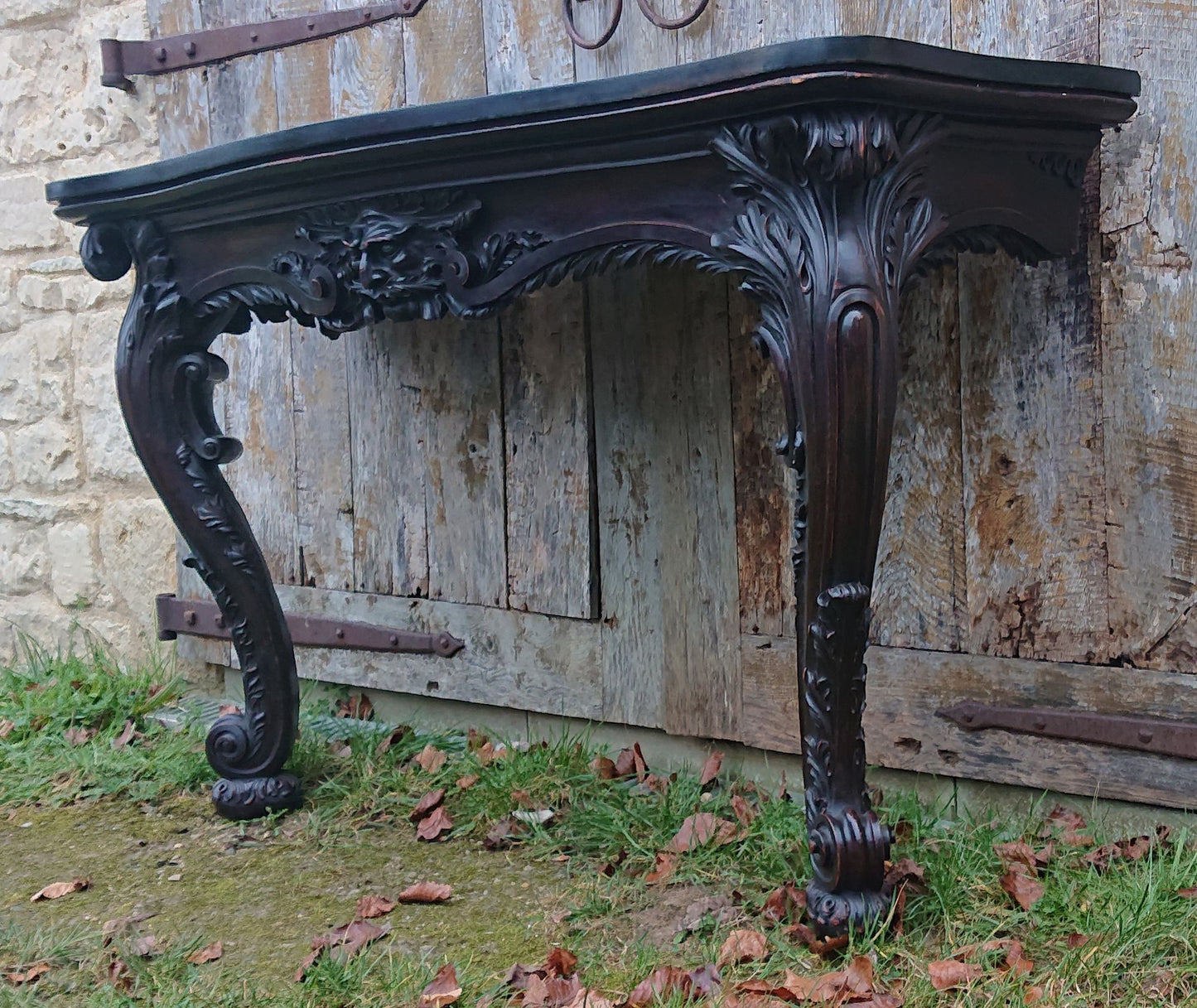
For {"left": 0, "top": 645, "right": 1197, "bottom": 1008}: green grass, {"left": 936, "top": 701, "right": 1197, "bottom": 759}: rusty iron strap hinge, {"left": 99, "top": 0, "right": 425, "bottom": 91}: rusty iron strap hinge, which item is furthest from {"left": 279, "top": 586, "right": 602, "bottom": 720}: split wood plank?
{"left": 99, "top": 0, "right": 425, "bottom": 91}: rusty iron strap hinge

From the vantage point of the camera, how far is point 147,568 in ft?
10.7

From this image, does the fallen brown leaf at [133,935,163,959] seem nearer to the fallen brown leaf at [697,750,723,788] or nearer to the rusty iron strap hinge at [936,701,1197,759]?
the fallen brown leaf at [697,750,723,788]

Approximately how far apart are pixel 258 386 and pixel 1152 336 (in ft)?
6.51

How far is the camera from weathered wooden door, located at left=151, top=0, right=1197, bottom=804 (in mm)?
1912

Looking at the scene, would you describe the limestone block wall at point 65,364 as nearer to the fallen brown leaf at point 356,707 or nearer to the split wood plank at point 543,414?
the fallen brown leaf at point 356,707

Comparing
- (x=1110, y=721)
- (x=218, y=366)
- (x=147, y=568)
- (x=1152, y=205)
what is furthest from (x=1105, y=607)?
(x=147, y=568)

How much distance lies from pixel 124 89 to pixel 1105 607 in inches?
101

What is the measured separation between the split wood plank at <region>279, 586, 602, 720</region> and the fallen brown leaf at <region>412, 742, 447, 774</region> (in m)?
0.18

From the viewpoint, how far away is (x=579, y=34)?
2.40m

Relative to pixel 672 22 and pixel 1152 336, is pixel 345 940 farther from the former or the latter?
pixel 672 22

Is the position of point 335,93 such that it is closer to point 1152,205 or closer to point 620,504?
point 620,504

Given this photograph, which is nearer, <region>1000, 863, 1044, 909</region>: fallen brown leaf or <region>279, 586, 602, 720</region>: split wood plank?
<region>1000, 863, 1044, 909</region>: fallen brown leaf

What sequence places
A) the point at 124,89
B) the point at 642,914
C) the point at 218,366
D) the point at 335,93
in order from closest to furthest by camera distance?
the point at 642,914
the point at 218,366
the point at 335,93
the point at 124,89

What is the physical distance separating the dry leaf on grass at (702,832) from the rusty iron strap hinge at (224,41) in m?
1.74
